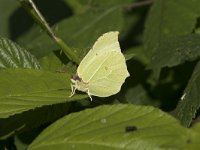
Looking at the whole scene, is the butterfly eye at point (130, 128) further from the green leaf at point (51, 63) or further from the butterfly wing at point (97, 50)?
the green leaf at point (51, 63)

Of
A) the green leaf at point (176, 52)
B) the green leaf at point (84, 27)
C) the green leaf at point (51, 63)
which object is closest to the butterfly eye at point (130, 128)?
the green leaf at point (51, 63)

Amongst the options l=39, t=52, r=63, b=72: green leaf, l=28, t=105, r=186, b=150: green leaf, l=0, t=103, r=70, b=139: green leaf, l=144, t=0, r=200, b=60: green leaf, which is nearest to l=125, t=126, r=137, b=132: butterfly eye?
l=28, t=105, r=186, b=150: green leaf

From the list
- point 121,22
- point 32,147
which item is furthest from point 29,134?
point 121,22

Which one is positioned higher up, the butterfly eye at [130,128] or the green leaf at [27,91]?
the green leaf at [27,91]

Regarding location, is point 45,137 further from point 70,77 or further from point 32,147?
point 70,77

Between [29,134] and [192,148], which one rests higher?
[192,148]

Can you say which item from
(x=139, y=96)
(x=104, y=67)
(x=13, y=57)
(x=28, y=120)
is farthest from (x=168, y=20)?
(x=28, y=120)
